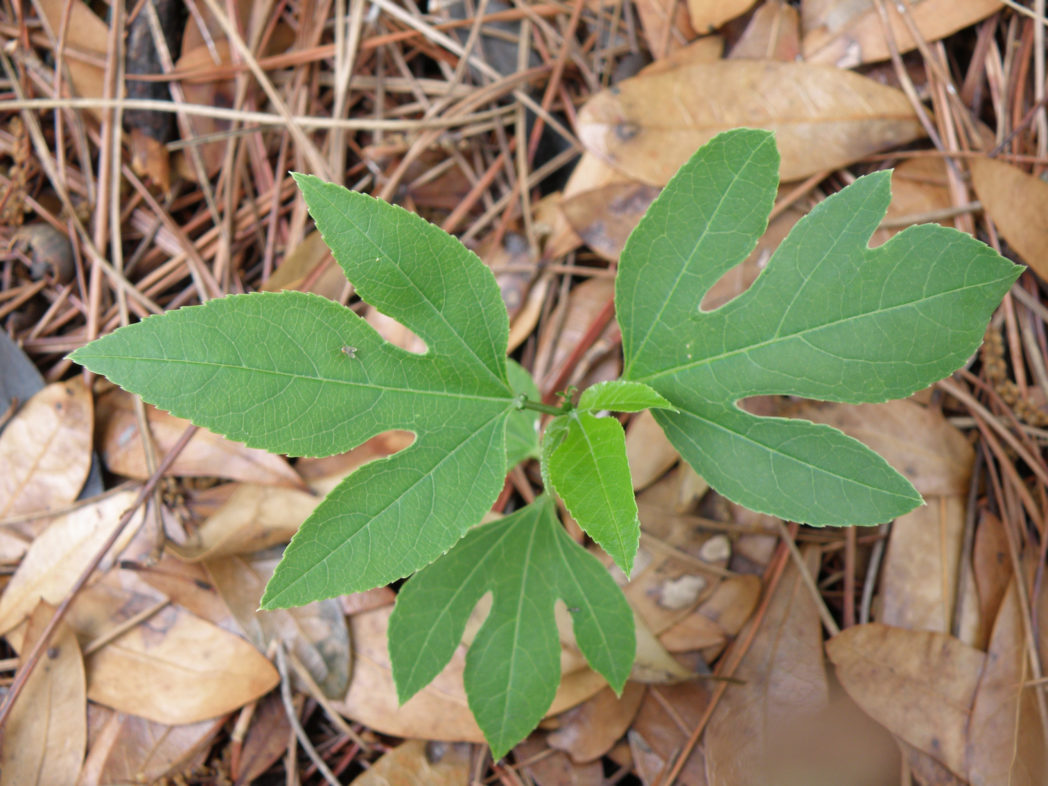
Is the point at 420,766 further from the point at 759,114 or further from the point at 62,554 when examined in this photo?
the point at 759,114

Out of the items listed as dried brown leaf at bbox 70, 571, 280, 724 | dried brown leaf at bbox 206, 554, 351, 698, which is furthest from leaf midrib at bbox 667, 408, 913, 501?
dried brown leaf at bbox 70, 571, 280, 724

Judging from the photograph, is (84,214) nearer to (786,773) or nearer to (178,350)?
(178,350)

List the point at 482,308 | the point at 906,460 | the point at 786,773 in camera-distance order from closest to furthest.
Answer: the point at 482,308 → the point at 786,773 → the point at 906,460

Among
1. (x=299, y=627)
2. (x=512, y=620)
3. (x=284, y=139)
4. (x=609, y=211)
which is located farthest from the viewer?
(x=284, y=139)

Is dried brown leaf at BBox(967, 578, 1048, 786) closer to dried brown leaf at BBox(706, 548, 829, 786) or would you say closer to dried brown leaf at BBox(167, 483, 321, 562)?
dried brown leaf at BBox(706, 548, 829, 786)

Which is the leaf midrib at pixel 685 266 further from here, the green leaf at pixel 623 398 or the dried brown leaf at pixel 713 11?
the dried brown leaf at pixel 713 11

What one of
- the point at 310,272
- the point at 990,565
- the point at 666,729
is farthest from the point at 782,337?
the point at 310,272

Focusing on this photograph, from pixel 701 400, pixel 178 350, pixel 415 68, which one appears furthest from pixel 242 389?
pixel 415 68

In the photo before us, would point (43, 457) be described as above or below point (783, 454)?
below
